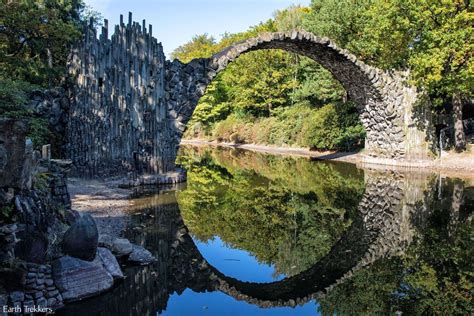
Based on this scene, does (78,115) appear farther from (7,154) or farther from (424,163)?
(424,163)

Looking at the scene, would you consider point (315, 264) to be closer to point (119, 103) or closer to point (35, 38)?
point (119, 103)

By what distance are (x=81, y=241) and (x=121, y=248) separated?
3.49 feet

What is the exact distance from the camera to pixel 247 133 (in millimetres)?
35188

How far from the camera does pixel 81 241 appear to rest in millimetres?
5688

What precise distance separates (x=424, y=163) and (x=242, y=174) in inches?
312

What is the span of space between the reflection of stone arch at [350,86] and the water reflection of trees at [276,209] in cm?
272

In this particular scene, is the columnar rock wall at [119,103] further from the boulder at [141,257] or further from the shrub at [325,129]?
the shrub at [325,129]

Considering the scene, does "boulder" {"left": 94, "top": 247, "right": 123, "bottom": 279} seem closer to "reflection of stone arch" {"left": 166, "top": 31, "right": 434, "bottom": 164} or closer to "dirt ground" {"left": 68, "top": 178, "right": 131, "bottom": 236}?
"dirt ground" {"left": 68, "top": 178, "right": 131, "bottom": 236}

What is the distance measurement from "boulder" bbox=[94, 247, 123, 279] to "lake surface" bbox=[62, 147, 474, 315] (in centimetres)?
18

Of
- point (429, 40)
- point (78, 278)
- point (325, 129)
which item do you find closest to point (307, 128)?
point (325, 129)

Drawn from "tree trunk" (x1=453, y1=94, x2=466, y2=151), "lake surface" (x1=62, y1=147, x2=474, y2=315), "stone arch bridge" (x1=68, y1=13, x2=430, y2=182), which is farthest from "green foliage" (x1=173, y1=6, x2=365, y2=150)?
"lake surface" (x1=62, y1=147, x2=474, y2=315)

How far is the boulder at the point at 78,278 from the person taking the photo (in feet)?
17.3

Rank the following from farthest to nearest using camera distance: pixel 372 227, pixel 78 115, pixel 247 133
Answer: pixel 247 133, pixel 78 115, pixel 372 227

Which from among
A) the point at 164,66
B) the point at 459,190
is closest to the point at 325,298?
the point at 459,190
